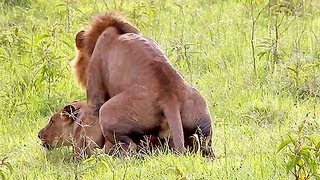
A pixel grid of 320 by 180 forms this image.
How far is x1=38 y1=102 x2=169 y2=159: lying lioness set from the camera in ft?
19.9

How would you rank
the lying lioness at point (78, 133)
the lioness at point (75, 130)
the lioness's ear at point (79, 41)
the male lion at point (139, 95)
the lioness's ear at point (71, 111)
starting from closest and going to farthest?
the male lion at point (139, 95)
the lying lioness at point (78, 133)
the lioness at point (75, 130)
the lioness's ear at point (71, 111)
the lioness's ear at point (79, 41)

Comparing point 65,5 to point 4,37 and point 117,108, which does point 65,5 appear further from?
point 117,108

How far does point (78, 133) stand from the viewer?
21.9 ft

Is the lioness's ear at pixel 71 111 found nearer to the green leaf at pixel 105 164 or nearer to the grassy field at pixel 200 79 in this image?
the grassy field at pixel 200 79

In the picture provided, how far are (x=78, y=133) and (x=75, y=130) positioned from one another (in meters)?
0.05

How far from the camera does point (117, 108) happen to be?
6.08 m

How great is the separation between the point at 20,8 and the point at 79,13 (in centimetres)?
72

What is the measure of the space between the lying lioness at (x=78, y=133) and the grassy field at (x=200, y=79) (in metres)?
0.10

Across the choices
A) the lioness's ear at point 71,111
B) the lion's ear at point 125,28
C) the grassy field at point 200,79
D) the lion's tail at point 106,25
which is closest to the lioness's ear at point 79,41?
the lion's tail at point 106,25

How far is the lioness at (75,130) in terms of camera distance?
642 centimetres

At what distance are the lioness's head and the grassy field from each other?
0.27 feet

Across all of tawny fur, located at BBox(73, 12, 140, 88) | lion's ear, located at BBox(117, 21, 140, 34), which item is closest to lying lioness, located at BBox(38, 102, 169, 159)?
tawny fur, located at BBox(73, 12, 140, 88)

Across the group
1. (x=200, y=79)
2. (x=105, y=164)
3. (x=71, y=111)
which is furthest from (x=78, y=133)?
(x=200, y=79)

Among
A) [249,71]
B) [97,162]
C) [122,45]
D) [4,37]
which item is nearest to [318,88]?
[249,71]
